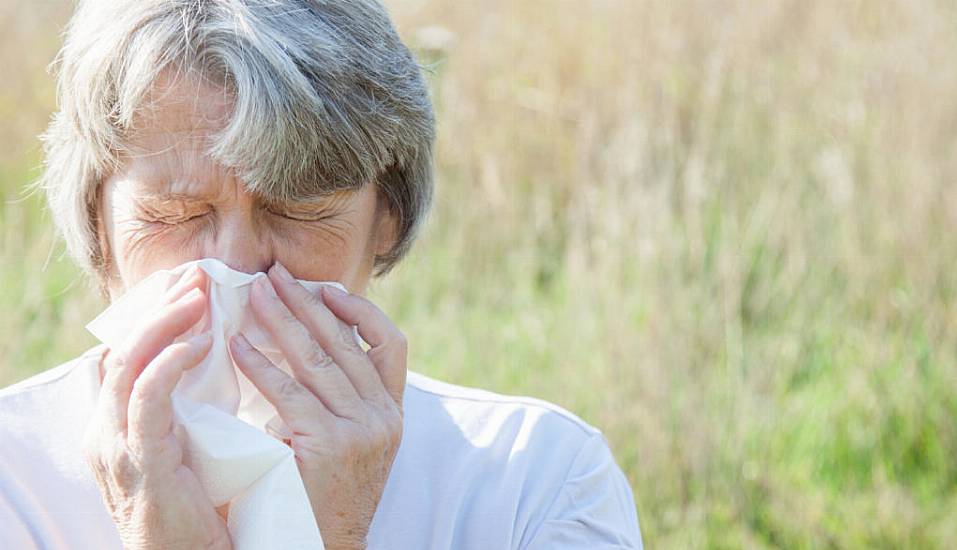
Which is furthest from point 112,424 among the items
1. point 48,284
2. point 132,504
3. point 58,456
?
point 48,284

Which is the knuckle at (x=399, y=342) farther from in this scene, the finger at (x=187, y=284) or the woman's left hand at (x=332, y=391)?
the finger at (x=187, y=284)

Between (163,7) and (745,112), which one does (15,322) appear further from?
(745,112)

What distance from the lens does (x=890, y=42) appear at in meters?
6.00

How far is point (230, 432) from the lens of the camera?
195cm

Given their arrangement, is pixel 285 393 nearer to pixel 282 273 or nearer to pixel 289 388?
pixel 289 388

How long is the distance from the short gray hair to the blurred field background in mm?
2066

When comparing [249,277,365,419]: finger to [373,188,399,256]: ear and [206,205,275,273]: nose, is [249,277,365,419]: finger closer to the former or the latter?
[206,205,275,273]: nose

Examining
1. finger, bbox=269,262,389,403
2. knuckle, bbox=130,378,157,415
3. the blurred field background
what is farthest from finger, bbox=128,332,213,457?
the blurred field background

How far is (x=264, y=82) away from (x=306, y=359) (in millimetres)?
482

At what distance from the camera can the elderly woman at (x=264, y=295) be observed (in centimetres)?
195

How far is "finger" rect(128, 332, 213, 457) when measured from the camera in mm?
1872

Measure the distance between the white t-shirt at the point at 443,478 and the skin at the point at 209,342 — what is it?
161mm

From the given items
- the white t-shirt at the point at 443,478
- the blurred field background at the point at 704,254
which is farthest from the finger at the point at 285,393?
the blurred field background at the point at 704,254

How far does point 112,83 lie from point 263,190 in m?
0.34
